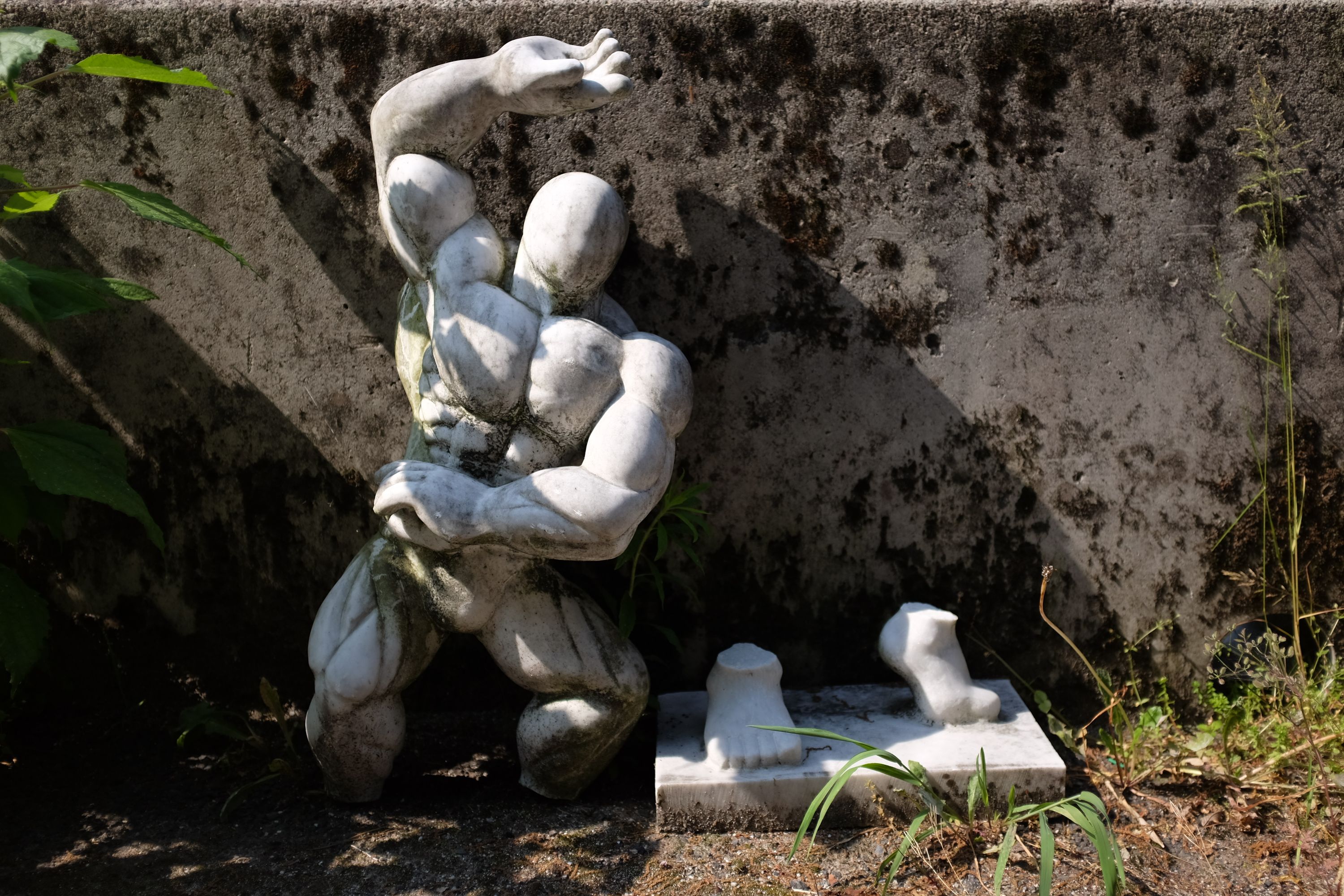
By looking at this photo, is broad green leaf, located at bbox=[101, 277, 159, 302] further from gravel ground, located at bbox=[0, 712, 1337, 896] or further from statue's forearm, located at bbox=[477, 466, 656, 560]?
gravel ground, located at bbox=[0, 712, 1337, 896]

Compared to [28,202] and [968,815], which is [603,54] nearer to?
[28,202]

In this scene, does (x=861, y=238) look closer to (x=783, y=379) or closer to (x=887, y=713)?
(x=783, y=379)

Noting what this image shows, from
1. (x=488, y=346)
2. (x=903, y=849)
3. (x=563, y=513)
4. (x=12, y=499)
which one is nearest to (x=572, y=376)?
(x=488, y=346)

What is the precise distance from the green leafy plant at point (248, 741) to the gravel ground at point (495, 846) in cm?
2

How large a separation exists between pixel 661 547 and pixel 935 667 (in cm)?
71

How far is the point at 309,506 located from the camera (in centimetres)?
284

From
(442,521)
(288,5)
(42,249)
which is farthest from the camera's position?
(42,249)

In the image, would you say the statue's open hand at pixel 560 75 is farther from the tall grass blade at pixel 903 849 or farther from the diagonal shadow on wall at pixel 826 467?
the tall grass blade at pixel 903 849

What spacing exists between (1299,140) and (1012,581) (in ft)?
4.16

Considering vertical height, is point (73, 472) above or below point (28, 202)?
below

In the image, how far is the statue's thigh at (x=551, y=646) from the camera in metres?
2.41

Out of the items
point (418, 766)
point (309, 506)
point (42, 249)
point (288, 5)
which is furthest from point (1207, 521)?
point (42, 249)

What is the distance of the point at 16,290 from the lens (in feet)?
6.46

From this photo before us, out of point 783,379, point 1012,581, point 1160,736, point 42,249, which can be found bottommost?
point 1160,736
